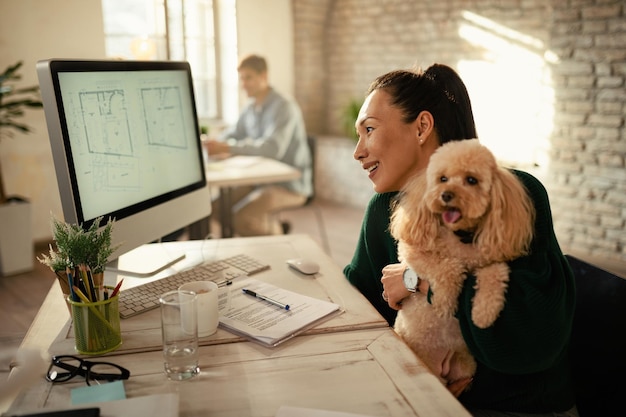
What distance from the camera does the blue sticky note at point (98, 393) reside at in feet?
3.06

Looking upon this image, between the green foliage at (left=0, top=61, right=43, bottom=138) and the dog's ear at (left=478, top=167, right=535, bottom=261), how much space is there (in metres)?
3.47

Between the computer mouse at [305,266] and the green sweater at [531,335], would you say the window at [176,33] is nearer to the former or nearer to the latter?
the computer mouse at [305,266]

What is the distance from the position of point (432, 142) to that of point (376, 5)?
15.8 feet

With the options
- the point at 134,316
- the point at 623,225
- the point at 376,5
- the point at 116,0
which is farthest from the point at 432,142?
the point at 376,5

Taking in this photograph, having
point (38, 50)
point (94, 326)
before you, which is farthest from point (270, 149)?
point (94, 326)

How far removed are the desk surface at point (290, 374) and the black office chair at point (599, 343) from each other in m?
0.44

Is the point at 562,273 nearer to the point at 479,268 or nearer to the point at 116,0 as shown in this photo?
the point at 479,268

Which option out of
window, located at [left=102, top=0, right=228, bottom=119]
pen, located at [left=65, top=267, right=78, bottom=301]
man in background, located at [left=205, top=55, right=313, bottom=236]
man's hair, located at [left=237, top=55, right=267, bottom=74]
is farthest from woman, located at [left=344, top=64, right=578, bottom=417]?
window, located at [left=102, top=0, right=228, bottom=119]

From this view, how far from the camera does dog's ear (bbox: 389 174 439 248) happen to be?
43.0 inches

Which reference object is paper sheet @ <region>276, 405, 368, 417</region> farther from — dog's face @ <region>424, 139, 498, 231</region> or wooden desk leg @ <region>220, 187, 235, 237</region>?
wooden desk leg @ <region>220, 187, 235, 237</region>

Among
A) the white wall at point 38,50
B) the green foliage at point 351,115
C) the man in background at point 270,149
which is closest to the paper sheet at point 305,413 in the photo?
the man in background at point 270,149

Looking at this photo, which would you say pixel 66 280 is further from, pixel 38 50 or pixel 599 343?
pixel 38 50

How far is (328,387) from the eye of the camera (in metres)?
0.98

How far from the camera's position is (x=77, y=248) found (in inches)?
43.8
